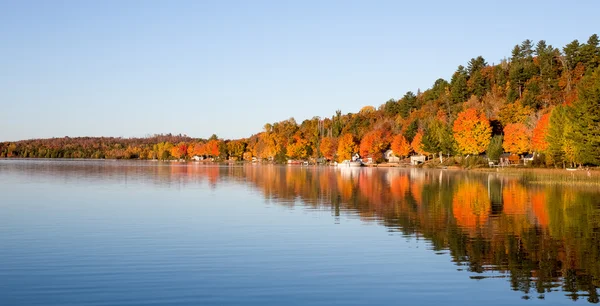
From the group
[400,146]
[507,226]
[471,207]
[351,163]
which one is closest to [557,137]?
[471,207]

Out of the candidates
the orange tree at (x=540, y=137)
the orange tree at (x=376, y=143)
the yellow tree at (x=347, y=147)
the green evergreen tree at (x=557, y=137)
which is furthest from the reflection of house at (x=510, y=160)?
the yellow tree at (x=347, y=147)

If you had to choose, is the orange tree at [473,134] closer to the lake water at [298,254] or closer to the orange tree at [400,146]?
the orange tree at [400,146]

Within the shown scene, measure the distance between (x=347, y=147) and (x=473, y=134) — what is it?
209 feet

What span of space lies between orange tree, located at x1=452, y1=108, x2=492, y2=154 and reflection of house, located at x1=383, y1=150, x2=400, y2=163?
1697 inches

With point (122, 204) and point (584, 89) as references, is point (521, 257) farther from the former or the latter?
point (584, 89)

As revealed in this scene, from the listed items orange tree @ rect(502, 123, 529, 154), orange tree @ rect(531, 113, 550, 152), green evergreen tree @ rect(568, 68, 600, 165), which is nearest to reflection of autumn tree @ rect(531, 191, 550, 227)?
green evergreen tree @ rect(568, 68, 600, 165)

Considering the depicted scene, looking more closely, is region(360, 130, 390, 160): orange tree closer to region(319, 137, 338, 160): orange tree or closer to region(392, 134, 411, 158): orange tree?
region(392, 134, 411, 158): orange tree

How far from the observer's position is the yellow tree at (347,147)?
172625 millimetres

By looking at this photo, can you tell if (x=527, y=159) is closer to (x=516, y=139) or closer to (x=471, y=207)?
(x=516, y=139)

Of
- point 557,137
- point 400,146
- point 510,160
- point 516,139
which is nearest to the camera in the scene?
point 557,137

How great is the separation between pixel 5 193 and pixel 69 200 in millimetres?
9182

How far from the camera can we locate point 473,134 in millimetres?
112125

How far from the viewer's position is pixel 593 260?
18688 millimetres

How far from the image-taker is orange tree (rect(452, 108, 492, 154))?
111 meters
